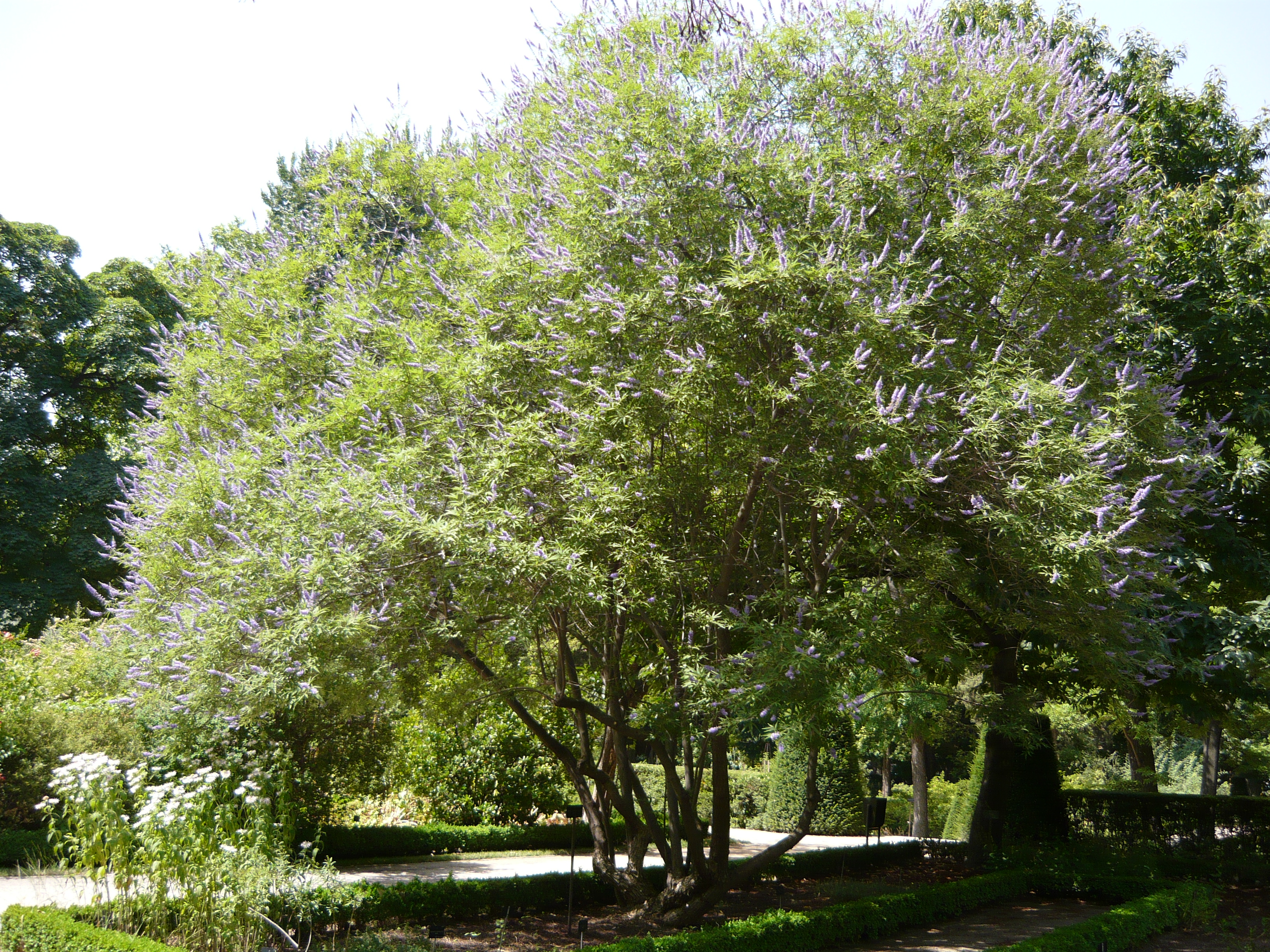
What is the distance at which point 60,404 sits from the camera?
1073 inches

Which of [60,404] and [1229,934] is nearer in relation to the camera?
[1229,934]

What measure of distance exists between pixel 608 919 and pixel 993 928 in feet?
15.2

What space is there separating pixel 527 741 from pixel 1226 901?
451 inches

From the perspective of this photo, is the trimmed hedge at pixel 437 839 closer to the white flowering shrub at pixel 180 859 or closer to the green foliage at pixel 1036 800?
the white flowering shrub at pixel 180 859

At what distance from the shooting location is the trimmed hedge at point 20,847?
1177 centimetres

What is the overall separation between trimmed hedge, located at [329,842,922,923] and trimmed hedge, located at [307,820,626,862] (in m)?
2.82

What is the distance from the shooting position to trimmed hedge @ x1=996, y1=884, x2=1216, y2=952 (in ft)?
27.5

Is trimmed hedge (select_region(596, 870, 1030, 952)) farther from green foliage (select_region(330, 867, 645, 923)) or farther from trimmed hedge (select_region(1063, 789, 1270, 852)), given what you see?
trimmed hedge (select_region(1063, 789, 1270, 852))

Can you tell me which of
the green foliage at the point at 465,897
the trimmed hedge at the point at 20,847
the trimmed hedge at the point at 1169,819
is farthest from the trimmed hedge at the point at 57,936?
the trimmed hedge at the point at 1169,819

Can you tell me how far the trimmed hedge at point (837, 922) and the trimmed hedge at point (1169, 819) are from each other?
5.75m

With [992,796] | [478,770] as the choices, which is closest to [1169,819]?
[992,796]

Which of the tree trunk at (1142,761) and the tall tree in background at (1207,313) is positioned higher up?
the tall tree in background at (1207,313)

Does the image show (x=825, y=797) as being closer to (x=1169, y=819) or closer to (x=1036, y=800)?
(x=1036, y=800)

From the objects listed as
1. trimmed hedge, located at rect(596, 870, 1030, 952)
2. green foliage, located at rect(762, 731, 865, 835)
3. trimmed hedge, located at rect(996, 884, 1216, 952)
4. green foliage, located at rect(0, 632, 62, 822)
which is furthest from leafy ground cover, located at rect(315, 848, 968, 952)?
green foliage, located at rect(0, 632, 62, 822)
